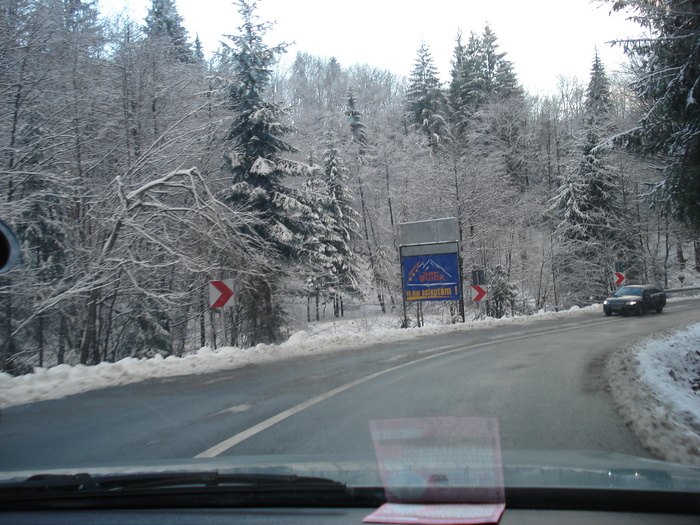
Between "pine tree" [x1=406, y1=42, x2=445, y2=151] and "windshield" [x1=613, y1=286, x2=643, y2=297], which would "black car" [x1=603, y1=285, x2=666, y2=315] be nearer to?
"windshield" [x1=613, y1=286, x2=643, y2=297]

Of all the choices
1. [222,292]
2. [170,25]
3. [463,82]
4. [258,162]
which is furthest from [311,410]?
[463,82]

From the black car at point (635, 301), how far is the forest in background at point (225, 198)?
20.1ft

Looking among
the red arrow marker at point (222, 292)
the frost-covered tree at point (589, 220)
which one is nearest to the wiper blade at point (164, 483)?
the red arrow marker at point (222, 292)

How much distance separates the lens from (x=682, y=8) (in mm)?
11711

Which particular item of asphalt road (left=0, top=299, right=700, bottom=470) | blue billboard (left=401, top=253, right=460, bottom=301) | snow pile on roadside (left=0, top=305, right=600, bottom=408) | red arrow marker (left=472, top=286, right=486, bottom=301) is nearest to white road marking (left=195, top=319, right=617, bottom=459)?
asphalt road (left=0, top=299, right=700, bottom=470)

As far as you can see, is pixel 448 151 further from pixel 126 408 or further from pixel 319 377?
pixel 126 408

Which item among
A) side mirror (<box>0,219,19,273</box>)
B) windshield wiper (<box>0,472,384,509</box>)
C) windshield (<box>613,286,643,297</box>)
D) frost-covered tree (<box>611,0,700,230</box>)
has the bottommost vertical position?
windshield (<box>613,286,643,297</box>)

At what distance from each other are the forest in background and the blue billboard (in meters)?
4.49

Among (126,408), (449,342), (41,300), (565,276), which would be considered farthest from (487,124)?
(126,408)

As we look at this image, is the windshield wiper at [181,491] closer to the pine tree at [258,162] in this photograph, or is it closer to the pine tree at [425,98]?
the pine tree at [258,162]

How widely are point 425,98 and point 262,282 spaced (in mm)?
35190

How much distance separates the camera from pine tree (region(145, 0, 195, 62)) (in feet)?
81.1

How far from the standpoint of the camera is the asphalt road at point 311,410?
5.51 meters

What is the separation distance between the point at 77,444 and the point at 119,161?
1516 centimetres
